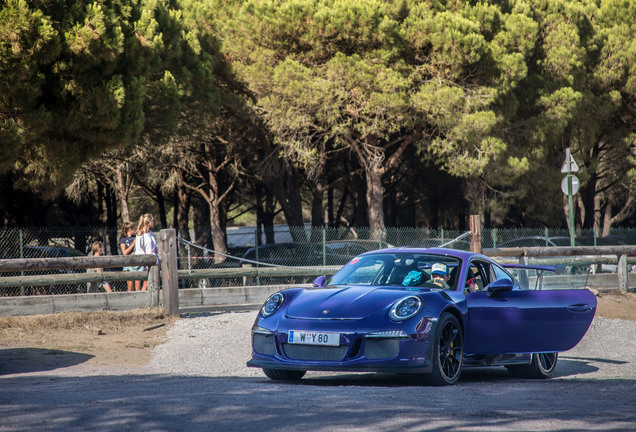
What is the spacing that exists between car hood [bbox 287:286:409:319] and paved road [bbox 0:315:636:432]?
2.14ft

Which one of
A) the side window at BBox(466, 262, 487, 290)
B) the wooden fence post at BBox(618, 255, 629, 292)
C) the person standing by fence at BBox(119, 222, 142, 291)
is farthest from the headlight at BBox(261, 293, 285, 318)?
the wooden fence post at BBox(618, 255, 629, 292)

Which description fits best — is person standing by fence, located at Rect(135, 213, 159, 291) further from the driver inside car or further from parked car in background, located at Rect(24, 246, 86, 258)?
the driver inside car

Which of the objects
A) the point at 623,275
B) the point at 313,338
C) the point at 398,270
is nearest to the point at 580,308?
the point at 398,270

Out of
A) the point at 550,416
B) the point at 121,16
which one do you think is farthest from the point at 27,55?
the point at 550,416

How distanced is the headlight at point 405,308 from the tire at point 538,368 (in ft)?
6.96

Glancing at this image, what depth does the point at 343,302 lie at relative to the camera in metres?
7.38

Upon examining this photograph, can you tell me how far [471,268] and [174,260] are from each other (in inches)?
250

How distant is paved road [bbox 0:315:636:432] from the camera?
16.0 ft

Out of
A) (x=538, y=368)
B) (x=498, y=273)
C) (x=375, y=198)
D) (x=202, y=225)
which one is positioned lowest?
(x=538, y=368)

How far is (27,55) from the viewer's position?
63.6 ft

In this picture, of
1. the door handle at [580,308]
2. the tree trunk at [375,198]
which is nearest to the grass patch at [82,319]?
the door handle at [580,308]

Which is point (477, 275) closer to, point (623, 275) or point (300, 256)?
point (623, 275)

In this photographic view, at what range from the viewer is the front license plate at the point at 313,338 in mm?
7078

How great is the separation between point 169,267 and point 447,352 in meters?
6.86
